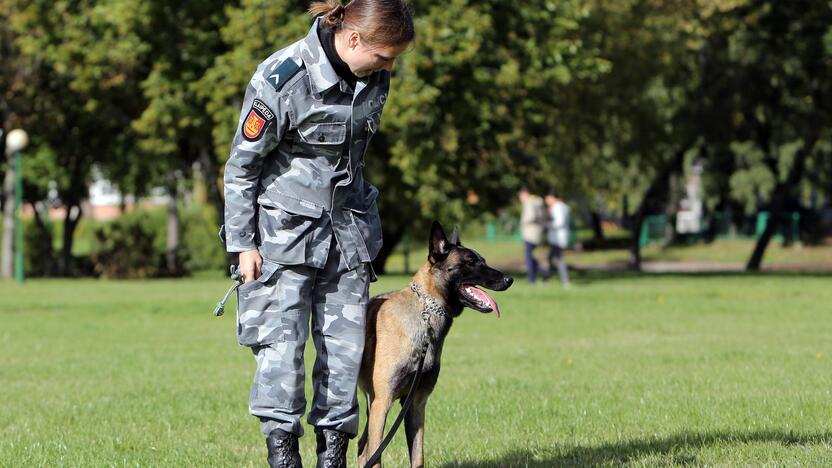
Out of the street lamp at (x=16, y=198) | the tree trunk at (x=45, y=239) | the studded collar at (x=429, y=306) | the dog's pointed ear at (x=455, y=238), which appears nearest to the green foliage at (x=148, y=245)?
the tree trunk at (x=45, y=239)

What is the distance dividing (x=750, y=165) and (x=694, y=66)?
40.4 ft

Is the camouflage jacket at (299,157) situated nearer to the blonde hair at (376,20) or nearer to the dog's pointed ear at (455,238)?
the blonde hair at (376,20)

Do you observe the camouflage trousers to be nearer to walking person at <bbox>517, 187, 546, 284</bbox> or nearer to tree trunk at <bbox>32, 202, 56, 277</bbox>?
walking person at <bbox>517, 187, 546, 284</bbox>

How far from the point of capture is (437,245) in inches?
226

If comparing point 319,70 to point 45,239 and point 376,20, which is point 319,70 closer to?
point 376,20

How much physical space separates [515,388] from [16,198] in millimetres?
24353

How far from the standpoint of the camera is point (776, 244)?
54.4 meters

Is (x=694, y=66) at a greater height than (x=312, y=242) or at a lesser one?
greater

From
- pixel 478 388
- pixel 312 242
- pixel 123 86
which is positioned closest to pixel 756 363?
pixel 478 388

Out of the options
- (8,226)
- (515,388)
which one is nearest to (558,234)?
(515,388)

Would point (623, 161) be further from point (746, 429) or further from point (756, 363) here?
point (746, 429)

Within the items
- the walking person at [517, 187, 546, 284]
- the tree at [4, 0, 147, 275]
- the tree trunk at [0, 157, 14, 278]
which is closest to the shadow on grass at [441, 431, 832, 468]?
the walking person at [517, 187, 546, 284]

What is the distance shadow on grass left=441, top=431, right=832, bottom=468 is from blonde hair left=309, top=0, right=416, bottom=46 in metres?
2.46

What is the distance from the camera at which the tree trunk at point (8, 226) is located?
3409cm
